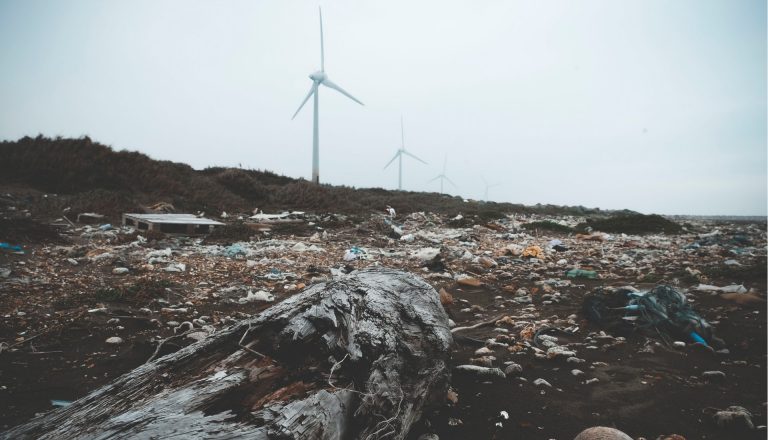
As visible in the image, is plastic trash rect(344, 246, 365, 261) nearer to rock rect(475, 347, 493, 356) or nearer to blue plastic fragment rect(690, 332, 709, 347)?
rock rect(475, 347, 493, 356)

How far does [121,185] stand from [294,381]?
51.7 feet

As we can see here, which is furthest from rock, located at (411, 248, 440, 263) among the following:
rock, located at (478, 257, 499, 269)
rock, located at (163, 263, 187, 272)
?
rock, located at (163, 263, 187, 272)

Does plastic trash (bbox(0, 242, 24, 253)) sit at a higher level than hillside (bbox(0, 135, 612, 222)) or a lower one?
lower

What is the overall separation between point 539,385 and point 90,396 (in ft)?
8.84

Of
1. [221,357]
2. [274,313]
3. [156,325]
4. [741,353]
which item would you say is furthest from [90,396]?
[741,353]

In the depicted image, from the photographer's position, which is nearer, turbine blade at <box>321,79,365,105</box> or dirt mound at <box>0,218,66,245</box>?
dirt mound at <box>0,218,66,245</box>

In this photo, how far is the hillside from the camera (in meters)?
11.9

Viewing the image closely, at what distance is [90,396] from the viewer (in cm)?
145

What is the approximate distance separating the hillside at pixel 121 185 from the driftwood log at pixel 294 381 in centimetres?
1145

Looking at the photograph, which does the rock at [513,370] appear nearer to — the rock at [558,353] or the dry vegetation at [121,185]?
the rock at [558,353]

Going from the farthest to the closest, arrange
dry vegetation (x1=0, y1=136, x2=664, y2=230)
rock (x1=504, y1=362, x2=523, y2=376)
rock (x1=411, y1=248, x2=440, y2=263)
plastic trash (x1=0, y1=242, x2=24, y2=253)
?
1. dry vegetation (x1=0, y1=136, x2=664, y2=230)
2. rock (x1=411, y1=248, x2=440, y2=263)
3. plastic trash (x1=0, y1=242, x2=24, y2=253)
4. rock (x1=504, y1=362, x2=523, y2=376)

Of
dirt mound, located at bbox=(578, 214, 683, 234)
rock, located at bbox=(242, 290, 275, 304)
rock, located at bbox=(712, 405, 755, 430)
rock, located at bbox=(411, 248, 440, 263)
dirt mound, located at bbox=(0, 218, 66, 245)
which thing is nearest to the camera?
rock, located at bbox=(712, 405, 755, 430)

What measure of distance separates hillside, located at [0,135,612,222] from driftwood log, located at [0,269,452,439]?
37.6ft

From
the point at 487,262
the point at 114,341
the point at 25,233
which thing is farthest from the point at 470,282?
the point at 25,233
